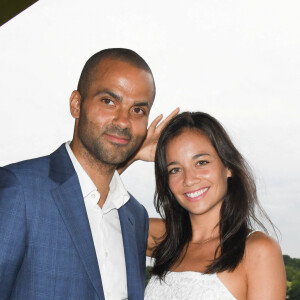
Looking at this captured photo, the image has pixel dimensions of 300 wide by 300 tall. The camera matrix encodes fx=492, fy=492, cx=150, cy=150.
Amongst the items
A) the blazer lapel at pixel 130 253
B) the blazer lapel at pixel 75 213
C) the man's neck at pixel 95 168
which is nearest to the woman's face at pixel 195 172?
the blazer lapel at pixel 130 253

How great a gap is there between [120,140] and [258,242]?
96 centimetres

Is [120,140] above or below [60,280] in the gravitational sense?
above

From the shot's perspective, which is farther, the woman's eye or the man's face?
the woman's eye

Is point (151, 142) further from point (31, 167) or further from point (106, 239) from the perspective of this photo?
point (31, 167)

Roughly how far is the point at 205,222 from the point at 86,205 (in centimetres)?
88

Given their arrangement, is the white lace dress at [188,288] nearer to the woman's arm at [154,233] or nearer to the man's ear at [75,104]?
A: the woman's arm at [154,233]

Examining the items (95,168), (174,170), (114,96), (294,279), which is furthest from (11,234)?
(294,279)

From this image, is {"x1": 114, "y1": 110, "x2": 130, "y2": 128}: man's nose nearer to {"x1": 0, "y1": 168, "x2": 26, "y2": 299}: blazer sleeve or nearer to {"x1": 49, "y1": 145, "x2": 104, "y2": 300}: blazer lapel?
{"x1": 49, "y1": 145, "x2": 104, "y2": 300}: blazer lapel

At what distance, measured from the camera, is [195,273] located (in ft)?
9.50

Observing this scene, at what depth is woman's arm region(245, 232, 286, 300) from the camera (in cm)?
260

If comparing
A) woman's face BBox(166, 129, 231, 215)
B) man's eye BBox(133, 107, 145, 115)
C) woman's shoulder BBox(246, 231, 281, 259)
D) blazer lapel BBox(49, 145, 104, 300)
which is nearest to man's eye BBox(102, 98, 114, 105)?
man's eye BBox(133, 107, 145, 115)

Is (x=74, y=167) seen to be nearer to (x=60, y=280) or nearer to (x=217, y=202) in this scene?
(x=60, y=280)

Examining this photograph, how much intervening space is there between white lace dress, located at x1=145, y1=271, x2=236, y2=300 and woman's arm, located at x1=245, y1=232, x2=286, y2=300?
0.17m

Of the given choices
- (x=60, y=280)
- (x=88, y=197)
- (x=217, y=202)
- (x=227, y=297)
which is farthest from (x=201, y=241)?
(x=60, y=280)
